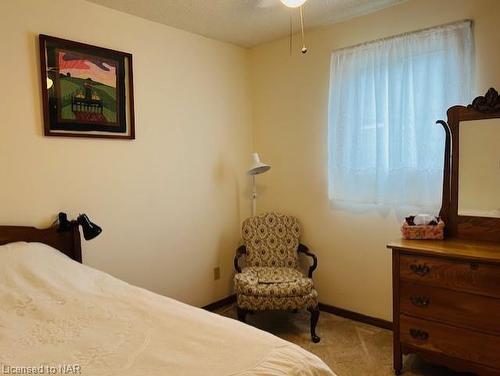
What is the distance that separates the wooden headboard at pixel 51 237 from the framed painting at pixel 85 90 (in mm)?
629

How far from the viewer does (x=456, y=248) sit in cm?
216

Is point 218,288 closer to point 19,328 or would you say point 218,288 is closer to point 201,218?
point 201,218

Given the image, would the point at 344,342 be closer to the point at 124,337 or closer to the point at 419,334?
the point at 419,334

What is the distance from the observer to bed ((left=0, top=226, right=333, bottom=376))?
1127 mm

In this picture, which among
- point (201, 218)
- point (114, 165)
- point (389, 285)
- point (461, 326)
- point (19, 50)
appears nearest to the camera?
point (461, 326)

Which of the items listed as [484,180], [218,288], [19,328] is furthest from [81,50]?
[484,180]

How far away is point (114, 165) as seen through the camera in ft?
9.01

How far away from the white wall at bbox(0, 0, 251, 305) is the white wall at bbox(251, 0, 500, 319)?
0.29 meters

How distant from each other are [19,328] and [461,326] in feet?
7.14

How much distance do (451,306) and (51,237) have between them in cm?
245

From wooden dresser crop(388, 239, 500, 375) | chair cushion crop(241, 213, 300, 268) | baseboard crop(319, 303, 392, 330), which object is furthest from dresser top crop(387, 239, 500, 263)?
chair cushion crop(241, 213, 300, 268)

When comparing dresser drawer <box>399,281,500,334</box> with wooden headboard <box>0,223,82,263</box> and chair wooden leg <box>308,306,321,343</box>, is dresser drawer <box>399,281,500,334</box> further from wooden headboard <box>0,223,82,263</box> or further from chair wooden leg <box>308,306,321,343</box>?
wooden headboard <box>0,223,82,263</box>

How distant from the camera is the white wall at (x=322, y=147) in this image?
2756 millimetres

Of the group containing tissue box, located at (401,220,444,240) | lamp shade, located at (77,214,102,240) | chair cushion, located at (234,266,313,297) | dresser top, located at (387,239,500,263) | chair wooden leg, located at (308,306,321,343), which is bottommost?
chair wooden leg, located at (308,306,321,343)
